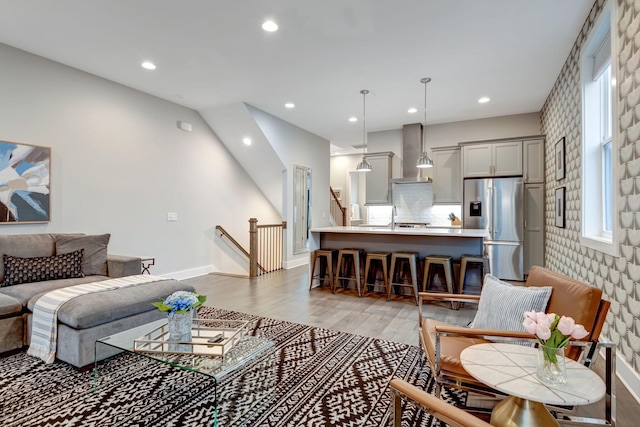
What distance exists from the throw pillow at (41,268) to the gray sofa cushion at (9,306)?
45 cm

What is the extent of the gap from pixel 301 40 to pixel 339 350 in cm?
319

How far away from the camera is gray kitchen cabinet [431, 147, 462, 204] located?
6348 mm

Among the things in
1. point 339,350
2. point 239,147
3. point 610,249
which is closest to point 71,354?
point 339,350

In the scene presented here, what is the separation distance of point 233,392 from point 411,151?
582 centimetres

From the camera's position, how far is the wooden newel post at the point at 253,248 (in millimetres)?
5859

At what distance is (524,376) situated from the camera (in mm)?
1368

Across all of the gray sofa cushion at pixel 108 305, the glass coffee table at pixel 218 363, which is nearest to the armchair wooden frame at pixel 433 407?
the glass coffee table at pixel 218 363

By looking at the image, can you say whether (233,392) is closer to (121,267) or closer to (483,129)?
(121,267)

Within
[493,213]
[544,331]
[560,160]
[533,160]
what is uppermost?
[533,160]

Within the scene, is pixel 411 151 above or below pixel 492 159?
above

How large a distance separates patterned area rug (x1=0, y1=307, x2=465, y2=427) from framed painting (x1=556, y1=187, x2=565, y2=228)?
304 cm

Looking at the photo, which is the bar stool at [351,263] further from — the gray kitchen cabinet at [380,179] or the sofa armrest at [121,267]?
the sofa armrest at [121,267]

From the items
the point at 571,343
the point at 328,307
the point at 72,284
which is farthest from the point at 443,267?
the point at 72,284

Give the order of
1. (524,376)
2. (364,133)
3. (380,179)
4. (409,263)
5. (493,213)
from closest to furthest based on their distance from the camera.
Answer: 1. (524,376)
2. (409,263)
3. (493,213)
4. (380,179)
5. (364,133)
